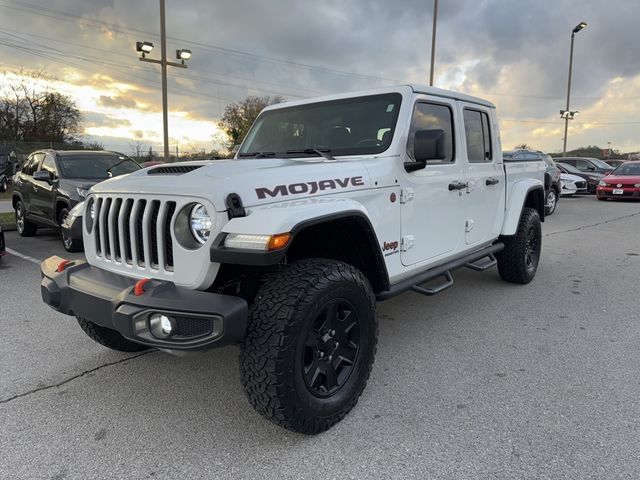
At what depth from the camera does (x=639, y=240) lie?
8695mm

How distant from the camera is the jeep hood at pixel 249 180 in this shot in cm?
240

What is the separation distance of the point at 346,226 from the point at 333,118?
1.19 m

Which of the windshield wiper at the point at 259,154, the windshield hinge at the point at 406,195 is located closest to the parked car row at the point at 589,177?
the windshield hinge at the point at 406,195

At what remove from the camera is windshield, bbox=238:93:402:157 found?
3406 millimetres

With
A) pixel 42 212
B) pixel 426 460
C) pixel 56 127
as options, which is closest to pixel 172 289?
pixel 426 460

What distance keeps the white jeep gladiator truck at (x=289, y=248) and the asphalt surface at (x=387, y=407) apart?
0.27 metres

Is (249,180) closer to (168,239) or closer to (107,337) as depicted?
(168,239)

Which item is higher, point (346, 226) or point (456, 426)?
point (346, 226)

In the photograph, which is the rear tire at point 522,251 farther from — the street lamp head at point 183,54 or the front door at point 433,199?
the street lamp head at point 183,54

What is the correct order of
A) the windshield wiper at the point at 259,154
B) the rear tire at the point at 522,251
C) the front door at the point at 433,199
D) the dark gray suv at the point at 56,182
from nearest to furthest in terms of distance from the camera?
1. the front door at the point at 433,199
2. the windshield wiper at the point at 259,154
3. the rear tire at the point at 522,251
4. the dark gray suv at the point at 56,182


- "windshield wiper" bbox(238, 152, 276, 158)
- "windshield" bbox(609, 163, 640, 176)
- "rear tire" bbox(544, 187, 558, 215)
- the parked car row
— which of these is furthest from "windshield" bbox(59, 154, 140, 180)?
"windshield" bbox(609, 163, 640, 176)

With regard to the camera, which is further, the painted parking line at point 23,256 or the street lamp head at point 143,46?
the street lamp head at point 143,46

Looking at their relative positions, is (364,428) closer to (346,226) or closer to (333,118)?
(346,226)

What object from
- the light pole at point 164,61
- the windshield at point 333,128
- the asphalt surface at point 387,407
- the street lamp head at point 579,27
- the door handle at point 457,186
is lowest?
the asphalt surface at point 387,407
